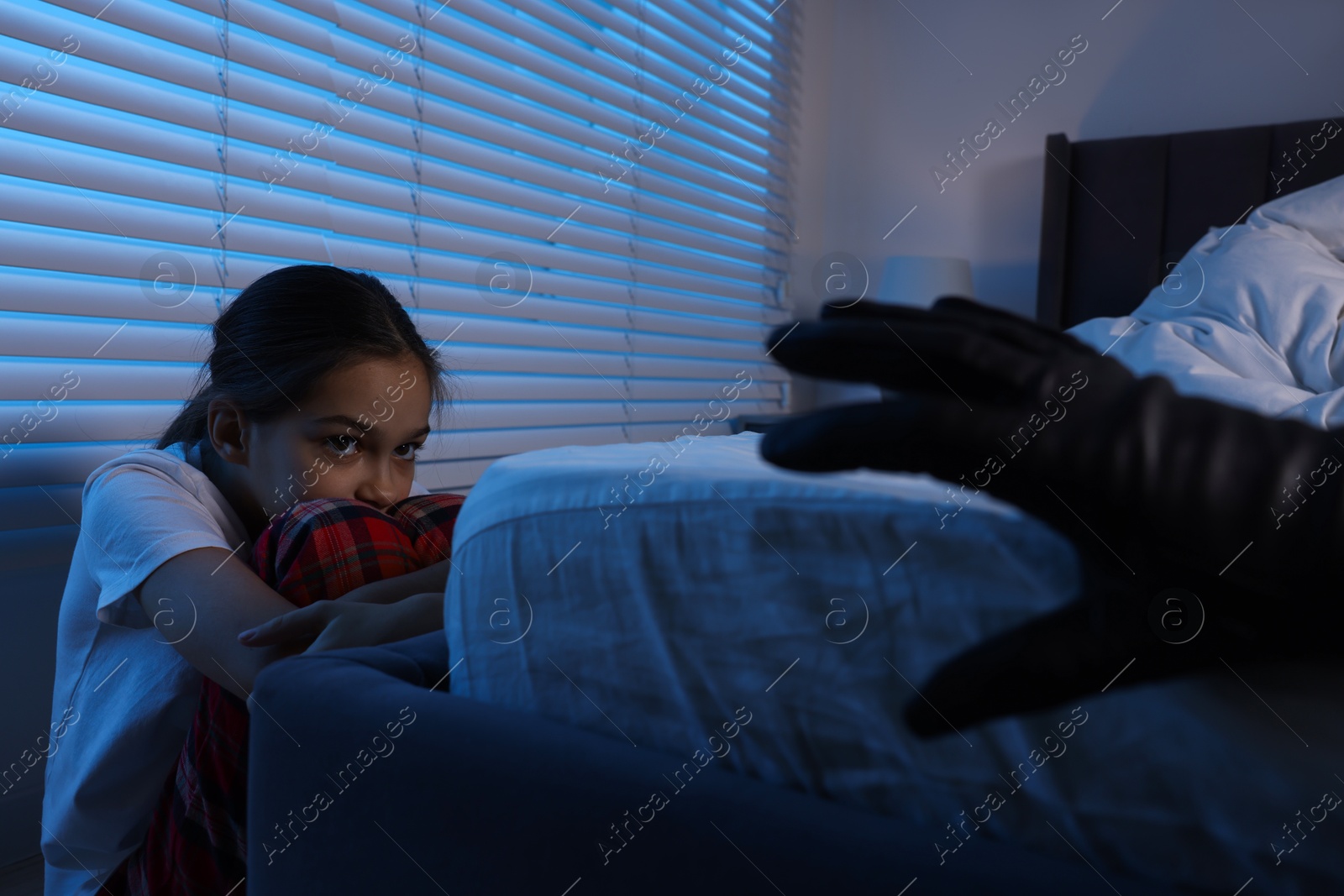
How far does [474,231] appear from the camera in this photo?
165 centimetres

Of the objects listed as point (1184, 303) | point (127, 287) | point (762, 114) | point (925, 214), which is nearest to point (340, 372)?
point (127, 287)

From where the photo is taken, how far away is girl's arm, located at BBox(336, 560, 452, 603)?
2.25 ft

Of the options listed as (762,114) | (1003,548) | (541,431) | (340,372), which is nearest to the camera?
(1003,548)

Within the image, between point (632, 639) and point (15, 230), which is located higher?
point (15, 230)

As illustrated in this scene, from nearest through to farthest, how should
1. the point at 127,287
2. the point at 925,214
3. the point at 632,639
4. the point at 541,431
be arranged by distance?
the point at 632,639 < the point at 127,287 < the point at 541,431 < the point at 925,214

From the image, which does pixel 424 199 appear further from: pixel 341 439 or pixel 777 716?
pixel 777 716

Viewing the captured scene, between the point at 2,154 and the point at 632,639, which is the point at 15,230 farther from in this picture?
the point at 632,639

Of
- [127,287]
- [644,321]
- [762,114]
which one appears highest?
[762,114]

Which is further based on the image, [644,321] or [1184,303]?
[644,321]

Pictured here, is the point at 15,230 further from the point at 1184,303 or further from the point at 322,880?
the point at 1184,303

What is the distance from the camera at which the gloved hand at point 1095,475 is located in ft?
0.97

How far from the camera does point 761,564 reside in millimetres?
415

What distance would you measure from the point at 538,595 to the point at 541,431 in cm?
138

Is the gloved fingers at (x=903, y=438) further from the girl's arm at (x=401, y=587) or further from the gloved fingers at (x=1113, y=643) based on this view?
the girl's arm at (x=401, y=587)
